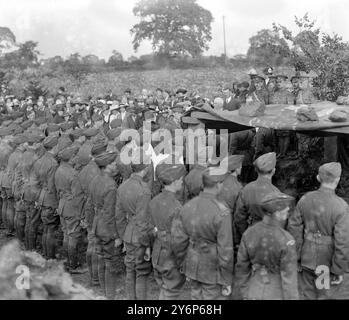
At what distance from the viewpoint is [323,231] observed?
4.81 m

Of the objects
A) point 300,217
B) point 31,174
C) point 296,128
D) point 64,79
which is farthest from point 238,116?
point 64,79

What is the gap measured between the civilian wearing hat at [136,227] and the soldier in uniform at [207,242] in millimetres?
733

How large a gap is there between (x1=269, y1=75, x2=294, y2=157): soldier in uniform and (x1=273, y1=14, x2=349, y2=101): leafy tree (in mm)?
690

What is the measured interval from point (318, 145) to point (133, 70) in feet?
84.7

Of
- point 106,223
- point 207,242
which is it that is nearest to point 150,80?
point 106,223

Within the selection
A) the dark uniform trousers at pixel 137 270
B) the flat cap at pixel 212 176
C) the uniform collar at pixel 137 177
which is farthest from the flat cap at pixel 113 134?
the flat cap at pixel 212 176

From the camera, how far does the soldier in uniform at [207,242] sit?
15.4 ft

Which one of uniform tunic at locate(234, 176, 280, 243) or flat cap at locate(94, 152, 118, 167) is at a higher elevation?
flat cap at locate(94, 152, 118, 167)

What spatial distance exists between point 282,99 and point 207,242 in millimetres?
4992

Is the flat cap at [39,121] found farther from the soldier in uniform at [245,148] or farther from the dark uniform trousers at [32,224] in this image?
the soldier in uniform at [245,148]

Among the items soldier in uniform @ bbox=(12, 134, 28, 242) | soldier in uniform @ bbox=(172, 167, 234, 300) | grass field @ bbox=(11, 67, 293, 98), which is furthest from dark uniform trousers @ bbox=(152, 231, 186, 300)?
grass field @ bbox=(11, 67, 293, 98)

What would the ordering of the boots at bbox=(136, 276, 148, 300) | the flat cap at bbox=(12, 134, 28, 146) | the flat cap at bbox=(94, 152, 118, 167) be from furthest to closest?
the flat cap at bbox=(12, 134, 28, 146), the flat cap at bbox=(94, 152, 118, 167), the boots at bbox=(136, 276, 148, 300)

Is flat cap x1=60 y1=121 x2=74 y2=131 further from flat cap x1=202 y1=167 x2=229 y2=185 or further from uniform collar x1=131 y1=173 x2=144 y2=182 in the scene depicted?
flat cap x1=202 y1=167 x2=229 y2=185

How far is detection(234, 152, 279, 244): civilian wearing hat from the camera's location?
5379 millimetres
